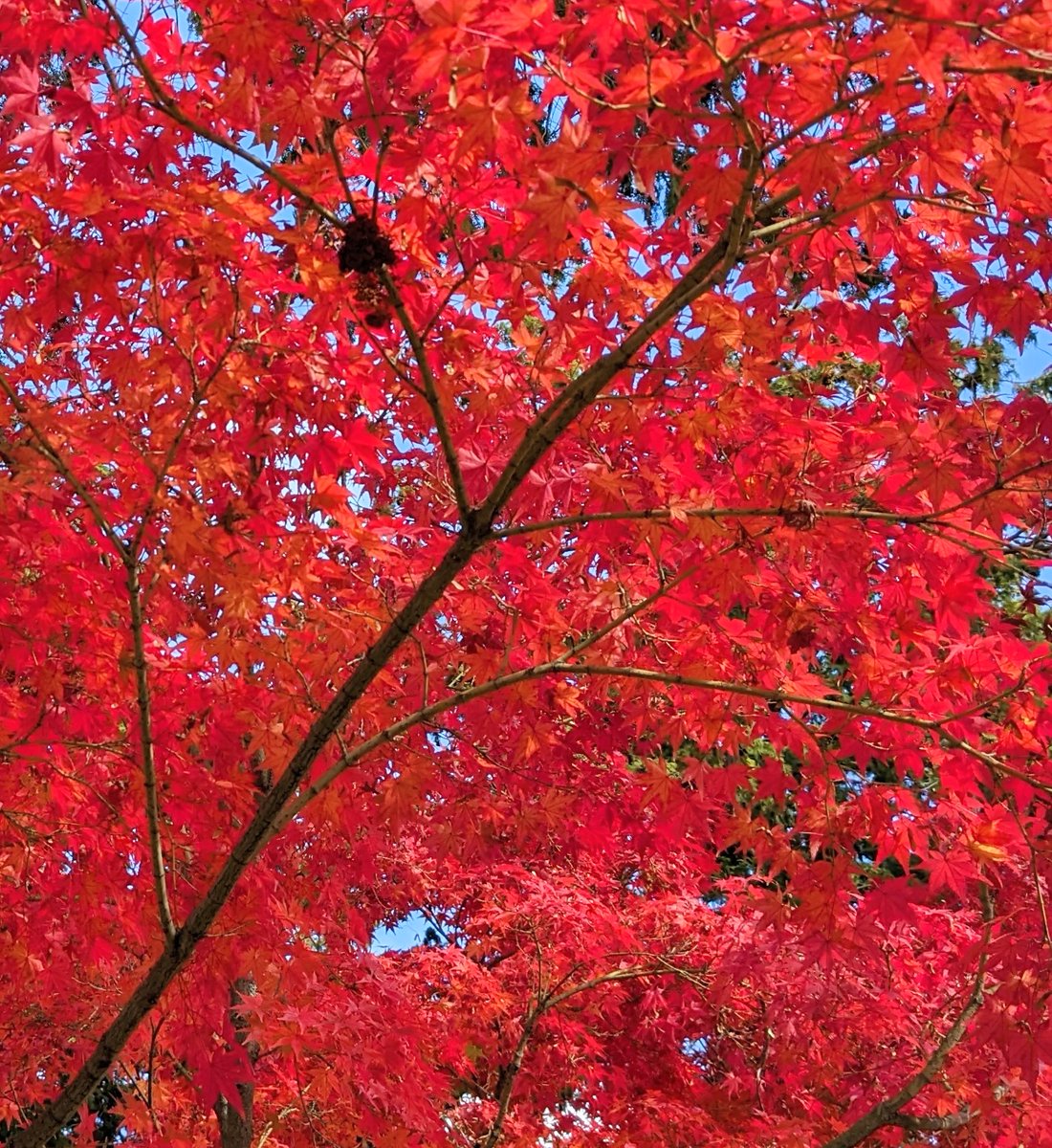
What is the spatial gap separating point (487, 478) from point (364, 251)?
952 mm

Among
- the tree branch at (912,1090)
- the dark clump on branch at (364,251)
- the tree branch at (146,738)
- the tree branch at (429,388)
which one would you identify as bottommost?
the tree branch at (146,738)

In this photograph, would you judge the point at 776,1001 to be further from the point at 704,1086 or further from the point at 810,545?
the point at 810,545

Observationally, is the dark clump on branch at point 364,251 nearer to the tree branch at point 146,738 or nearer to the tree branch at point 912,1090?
the tree branch at point 146,738

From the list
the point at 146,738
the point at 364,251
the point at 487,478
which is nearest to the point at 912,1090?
the point at 487,478

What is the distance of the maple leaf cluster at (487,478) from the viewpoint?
250 cm

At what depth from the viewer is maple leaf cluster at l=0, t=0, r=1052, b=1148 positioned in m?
2.50

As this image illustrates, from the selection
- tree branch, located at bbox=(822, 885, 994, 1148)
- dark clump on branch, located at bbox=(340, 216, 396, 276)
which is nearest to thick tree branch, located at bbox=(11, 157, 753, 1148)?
dark clump on branch, located at bbox=(340, 216, 396, 276)

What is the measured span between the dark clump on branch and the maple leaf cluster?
0.5 inches

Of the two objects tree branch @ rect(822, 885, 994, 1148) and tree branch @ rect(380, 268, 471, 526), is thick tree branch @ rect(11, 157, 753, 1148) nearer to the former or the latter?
tree branch @ rect(380, 268, 471, 526)

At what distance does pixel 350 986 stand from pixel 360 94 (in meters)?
3.61

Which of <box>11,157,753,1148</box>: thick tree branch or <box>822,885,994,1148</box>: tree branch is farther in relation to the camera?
<box>822,885,994,1148</box>: tree branch

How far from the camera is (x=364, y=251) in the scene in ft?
8.52

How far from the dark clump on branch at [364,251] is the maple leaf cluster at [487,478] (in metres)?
0.01

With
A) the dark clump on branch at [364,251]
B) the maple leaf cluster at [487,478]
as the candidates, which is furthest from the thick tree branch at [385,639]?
the dark clump on branch at [364,251]
